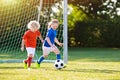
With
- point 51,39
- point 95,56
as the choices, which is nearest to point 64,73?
point 51,39

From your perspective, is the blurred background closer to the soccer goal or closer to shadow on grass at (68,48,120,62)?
the soccer goal

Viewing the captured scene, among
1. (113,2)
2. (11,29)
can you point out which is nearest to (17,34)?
(11,29)

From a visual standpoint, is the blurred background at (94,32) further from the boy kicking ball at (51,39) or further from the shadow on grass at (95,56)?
the boy kicking ball at (51,39)

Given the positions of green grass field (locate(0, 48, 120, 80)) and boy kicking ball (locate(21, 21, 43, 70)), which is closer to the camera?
green grass field (locate(0, 48, 120, 80))

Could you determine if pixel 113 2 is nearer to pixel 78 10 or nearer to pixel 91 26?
pixel 78 10

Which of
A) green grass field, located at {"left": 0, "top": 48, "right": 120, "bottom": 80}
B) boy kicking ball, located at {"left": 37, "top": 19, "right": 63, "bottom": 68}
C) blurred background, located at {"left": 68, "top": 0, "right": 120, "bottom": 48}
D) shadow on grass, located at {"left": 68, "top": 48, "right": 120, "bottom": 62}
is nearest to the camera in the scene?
green grass field, located at {"left": 0, "top": 48, "right": 120, "bottom": 80}

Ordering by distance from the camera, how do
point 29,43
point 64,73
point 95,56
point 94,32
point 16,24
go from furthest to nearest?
point 94,32
point 16,24
point 95,56
point 29,43
point 64,73

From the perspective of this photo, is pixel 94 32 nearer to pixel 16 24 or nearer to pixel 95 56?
pixel 16 24

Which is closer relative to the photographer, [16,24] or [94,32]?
[16,24]

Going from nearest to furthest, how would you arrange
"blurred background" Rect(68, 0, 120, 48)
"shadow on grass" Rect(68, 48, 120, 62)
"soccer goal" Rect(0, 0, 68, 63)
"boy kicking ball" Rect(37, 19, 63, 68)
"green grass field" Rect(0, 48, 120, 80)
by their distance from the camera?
"green grass field" Rect(0, 48, 120, 80) → "boy kicking ball" Rect(37, 19, 63, 68) → "shadow on grass" Rect(68, 48, 120, 62) → "soccer goal" Rect(0, 0, 68, 63) → "blurred background" Rect(68, 0, 120, 48)

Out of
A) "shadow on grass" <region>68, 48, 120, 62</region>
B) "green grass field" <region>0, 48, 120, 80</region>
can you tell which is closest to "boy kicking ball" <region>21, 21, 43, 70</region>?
"green grass field" <region>0, 48, 120, 80</region>

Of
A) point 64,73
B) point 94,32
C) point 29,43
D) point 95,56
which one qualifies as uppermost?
point 29,43

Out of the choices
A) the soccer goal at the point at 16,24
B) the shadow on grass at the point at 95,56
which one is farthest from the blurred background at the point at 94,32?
the shadow on grass at the point at 95,56

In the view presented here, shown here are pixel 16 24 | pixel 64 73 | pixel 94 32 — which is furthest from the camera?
pixel 94 32
